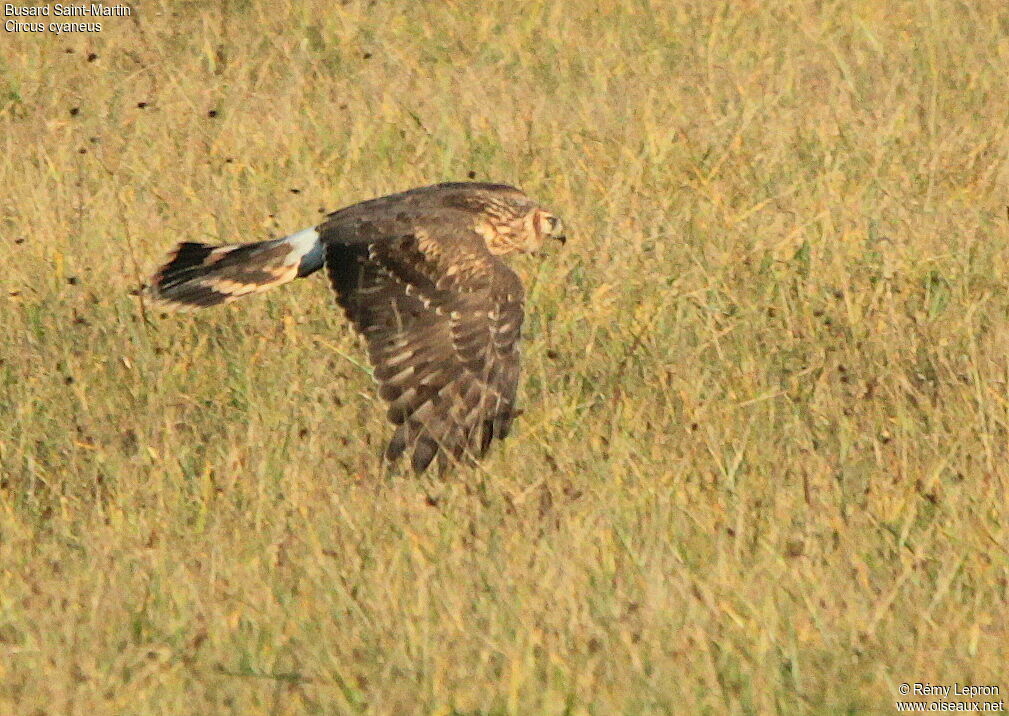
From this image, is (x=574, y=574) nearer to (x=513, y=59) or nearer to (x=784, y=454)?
(x=784, y=454)

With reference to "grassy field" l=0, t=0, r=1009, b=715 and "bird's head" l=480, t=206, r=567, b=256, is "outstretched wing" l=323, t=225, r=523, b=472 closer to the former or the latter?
"grassy field" l=0, t=0, r=1009, b=715

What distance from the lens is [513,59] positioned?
30.4 ft

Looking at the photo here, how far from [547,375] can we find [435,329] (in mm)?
434

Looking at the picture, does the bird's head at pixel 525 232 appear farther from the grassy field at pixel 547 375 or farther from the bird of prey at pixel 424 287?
the grassy field at pixel 547 375

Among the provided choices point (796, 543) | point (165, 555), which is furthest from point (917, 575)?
point (165, 555)

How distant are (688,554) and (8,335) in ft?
9.02

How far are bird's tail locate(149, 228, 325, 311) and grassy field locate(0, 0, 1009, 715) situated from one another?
0.14 metres

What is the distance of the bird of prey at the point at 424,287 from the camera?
17.6 ft

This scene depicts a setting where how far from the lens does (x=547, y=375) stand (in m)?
5.95

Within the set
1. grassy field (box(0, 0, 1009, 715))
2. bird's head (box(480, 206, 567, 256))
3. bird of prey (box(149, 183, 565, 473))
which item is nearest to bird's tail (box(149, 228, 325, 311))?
bird of prey (box(149, 183, 565, 473))

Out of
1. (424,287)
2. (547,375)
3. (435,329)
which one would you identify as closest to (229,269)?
(424,287)

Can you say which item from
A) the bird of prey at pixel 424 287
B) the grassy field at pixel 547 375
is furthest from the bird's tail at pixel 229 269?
the grassy field at pixel 547 375

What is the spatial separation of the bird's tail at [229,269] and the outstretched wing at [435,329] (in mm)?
168

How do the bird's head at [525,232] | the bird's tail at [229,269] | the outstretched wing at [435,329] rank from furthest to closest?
the bird's head at [525,232] → the bird's tail at [229,269] → the outstretched wing at [435,329]
